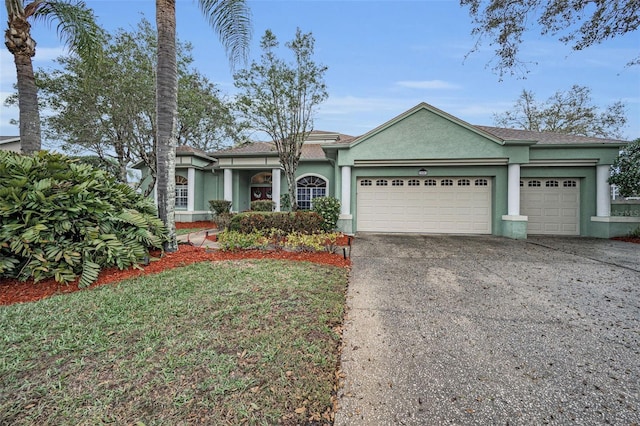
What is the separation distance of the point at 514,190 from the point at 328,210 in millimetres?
7121

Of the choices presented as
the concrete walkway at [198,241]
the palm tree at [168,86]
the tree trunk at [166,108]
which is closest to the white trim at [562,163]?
the palm tree at [168,86]

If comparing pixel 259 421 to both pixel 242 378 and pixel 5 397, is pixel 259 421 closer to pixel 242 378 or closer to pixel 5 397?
pixel 242 378

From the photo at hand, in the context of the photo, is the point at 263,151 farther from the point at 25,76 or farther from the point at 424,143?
the point at 25,76

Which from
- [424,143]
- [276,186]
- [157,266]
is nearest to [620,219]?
[424,143]

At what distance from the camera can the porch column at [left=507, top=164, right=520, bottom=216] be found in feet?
33.4

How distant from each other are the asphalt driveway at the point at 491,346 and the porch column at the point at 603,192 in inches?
246

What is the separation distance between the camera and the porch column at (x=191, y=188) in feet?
47.5

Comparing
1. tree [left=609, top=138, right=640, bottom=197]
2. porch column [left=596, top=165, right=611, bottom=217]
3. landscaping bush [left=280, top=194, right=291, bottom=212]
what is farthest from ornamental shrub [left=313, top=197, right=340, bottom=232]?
tree [left=609, top=138, right=640, bottom=197]

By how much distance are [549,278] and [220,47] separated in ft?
30.7

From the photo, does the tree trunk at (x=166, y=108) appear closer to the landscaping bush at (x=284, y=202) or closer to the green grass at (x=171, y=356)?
the green grass at (x=171, y=356)

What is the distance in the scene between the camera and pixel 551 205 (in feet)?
36.5

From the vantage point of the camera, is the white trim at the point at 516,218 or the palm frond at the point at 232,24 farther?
the white trim at the point at 516,218

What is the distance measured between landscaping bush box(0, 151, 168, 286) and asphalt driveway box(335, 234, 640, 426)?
4314mm

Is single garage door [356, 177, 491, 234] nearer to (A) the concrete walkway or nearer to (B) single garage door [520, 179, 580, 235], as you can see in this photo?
(B) single garage door [520, 179, 580, 235]
